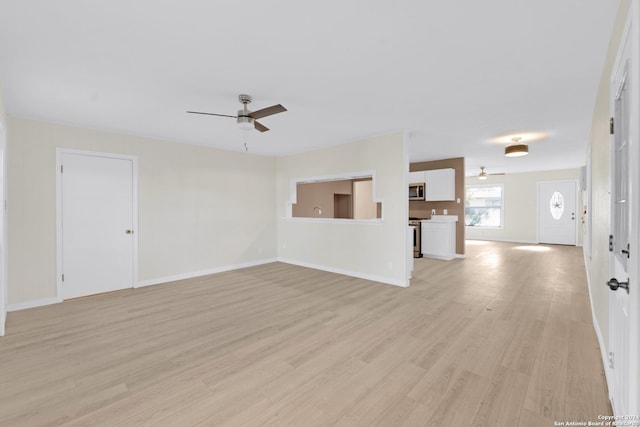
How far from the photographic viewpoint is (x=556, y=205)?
931 centimetres

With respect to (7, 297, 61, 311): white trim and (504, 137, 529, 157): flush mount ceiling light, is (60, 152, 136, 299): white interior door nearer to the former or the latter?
(7, 297, 61, 311): white trim

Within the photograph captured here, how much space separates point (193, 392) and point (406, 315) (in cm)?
237

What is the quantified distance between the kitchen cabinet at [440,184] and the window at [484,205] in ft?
15.0

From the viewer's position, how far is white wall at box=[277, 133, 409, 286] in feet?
15.4

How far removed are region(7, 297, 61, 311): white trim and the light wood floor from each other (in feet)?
0.62

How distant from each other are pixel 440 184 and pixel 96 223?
7.04 m

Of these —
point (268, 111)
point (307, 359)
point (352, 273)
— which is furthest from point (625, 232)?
point (352, 273)

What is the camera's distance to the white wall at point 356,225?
469 centimetres

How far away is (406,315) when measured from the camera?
3.40 meters

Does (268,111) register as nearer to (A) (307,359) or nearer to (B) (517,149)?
(A) (307,359)

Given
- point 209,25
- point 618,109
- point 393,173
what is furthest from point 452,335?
point 209,25

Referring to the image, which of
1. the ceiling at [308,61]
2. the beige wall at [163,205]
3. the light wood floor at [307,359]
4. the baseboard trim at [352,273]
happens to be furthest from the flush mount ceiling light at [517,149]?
the beige wall at [163,205]

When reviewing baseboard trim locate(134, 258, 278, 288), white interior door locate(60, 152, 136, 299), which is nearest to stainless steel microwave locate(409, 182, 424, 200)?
baseboard trim locate(134, 258, 278, 288)

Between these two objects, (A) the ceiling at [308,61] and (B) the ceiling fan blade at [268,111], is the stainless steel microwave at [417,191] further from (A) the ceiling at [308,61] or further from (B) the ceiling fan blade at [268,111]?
(B) the ceiling fan blade at [268,111]
